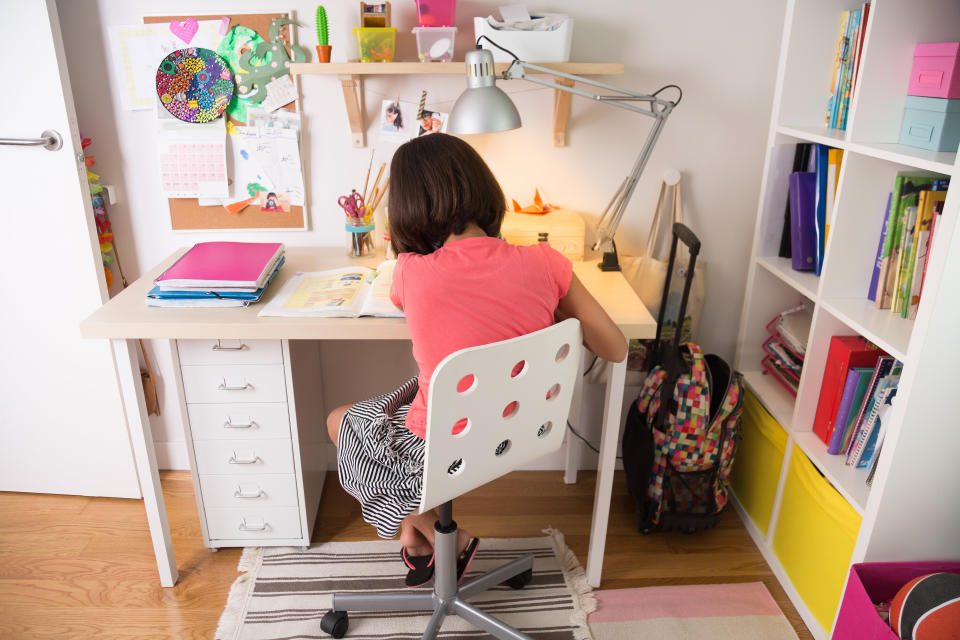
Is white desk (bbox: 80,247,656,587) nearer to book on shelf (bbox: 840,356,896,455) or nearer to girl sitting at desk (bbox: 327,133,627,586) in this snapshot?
girl sitting at desk (bbox: 327,133,627,586)

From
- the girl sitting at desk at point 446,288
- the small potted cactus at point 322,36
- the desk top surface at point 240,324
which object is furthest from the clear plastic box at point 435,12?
the desk top surface at point 240,324

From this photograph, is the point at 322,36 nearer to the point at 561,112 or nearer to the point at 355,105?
the point at 355,105

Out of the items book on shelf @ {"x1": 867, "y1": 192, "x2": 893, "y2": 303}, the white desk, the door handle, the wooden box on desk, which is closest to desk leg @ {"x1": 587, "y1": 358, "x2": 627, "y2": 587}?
the white desk

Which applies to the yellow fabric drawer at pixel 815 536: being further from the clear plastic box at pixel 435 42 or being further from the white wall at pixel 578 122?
the clear plastic box at pixel 435 42

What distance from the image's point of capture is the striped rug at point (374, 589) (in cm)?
172

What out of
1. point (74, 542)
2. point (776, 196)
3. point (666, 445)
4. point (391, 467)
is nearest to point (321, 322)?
point (391, 467)

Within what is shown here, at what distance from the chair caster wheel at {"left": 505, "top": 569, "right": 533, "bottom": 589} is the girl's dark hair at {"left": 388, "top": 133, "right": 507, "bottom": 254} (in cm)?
97

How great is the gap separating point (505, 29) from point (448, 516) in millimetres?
1177

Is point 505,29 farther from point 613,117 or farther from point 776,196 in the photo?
point 776,196

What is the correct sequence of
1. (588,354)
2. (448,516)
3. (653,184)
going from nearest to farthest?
(448,516) → (653,184) → (588,354)

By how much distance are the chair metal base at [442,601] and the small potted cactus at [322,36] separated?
1.23 meters

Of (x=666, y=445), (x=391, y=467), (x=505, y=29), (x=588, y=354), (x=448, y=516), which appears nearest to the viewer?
(x=391, y=467)

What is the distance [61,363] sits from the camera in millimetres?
2076

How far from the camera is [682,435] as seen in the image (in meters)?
1.90
